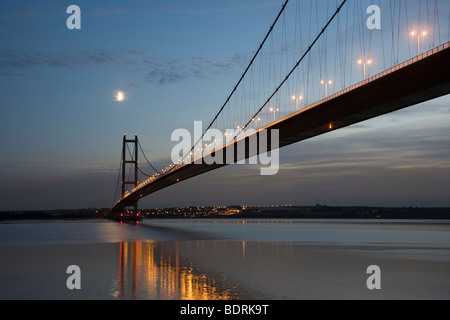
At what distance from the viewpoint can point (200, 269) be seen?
1795 centimetres

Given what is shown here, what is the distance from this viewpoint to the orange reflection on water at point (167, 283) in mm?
12531

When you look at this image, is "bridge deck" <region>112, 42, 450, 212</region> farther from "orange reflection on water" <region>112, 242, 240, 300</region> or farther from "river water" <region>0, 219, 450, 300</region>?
"orange reflection on water" <region>112, 242, 240, 300</region>

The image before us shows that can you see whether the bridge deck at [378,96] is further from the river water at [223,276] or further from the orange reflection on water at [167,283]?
the orange reflection on water at [167,283]

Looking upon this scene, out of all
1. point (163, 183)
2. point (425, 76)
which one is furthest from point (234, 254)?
point (163, 183)

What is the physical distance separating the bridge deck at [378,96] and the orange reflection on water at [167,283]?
34.3 ft

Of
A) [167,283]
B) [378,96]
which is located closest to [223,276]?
[167,283]

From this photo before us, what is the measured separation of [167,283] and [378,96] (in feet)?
44.1

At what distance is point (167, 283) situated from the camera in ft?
47.4


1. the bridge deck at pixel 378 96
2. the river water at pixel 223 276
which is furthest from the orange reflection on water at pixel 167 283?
the bridge deck at pixel 378 96

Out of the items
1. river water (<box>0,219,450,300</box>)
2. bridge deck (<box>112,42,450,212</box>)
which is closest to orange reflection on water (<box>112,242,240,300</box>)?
river water (<box>0,219,450,300</box>)

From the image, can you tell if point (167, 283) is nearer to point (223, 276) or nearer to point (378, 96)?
point (223, 276)
